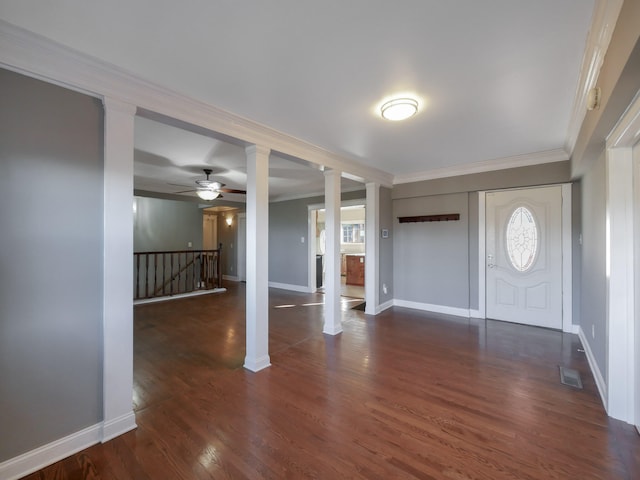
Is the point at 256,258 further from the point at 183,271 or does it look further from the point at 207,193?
the point at 183,271

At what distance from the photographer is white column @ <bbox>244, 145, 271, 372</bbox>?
2738 mm

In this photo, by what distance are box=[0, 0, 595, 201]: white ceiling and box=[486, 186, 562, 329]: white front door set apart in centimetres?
137

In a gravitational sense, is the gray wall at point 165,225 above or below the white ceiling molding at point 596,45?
below

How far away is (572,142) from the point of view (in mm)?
3055

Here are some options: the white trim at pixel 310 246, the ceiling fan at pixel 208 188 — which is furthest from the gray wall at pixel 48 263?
the white trim at pixel 310 246

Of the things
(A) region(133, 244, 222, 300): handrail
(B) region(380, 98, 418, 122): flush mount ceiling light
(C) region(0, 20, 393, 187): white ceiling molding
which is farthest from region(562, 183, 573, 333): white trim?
(A) region(133, 244, 222, 300): handrail

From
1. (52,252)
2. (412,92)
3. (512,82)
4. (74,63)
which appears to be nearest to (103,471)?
(52,252)

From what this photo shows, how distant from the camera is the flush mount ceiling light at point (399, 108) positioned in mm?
2232

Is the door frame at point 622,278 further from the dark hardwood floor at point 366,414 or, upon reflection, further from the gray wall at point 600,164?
the dark hardwood floor at point 366,414

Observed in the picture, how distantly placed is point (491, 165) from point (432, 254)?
5.44ft

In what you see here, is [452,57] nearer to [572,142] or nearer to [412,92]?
[412,92]

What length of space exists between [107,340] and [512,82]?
333 cm

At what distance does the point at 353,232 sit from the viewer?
10.1m

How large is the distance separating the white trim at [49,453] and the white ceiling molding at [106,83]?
7.01ft
